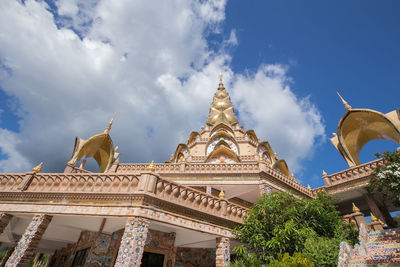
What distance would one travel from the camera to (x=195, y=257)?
1095cm

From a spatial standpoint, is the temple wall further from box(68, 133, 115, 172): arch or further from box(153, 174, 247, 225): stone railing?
box(68, 133, 115, 172): arch

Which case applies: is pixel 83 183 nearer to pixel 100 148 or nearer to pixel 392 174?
pixel 100 148

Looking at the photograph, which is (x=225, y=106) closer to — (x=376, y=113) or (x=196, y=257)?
(x=376, y=113)

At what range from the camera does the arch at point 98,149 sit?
53.0ft

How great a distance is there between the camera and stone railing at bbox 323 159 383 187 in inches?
551

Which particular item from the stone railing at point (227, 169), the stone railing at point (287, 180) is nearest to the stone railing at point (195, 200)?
the stone railing at point (227, 169)

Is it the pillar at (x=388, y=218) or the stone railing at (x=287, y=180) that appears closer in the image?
the stone railing at (x=287, y=180)

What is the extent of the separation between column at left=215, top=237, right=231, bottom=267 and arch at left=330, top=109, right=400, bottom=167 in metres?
14.0

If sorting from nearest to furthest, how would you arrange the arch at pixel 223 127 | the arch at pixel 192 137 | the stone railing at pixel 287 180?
1. the stone railing at pixel 287 180
2. the arch at pixel 223 127
3. the arch at pixel 192 137

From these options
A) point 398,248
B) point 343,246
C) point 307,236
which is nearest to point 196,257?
point 307,236

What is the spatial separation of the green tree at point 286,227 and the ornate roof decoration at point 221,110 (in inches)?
731

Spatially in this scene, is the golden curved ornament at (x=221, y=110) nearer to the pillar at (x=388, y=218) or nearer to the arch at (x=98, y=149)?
the arch at (x=98, y=149)

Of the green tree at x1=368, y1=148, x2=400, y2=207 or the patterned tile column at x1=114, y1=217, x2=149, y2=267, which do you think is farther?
the green tree at x1=368, y1=148, x2=400, y2=207

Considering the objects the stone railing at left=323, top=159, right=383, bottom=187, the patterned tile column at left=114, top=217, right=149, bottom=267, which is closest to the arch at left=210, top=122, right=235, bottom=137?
the stone railing at left=323, top=159, right=383, bottom=187
